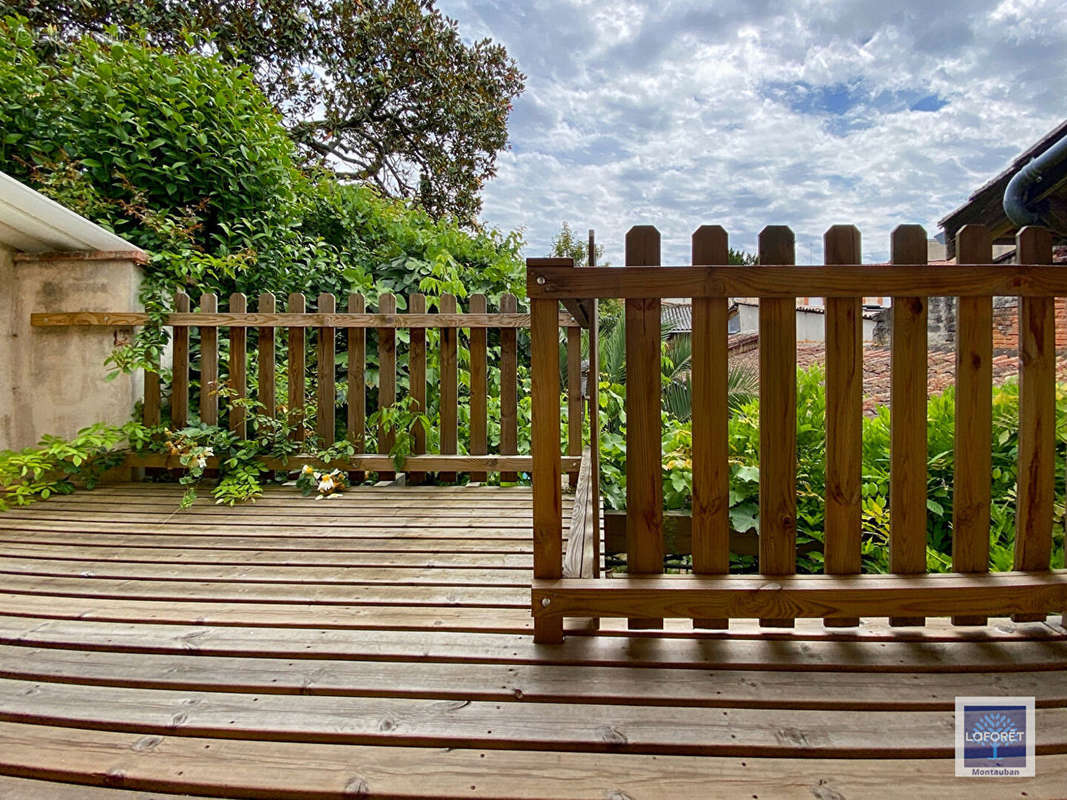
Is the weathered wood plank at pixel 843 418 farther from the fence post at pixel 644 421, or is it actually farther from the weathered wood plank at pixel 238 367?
the weathered wood plank at pixel 238 367

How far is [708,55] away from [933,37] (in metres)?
3.13

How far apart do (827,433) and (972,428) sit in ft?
1.22

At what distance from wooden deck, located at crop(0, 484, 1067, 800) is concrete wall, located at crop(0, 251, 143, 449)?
5.60ft

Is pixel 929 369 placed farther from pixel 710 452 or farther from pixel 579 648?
pixel 579 648

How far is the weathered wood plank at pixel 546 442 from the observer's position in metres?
1.27

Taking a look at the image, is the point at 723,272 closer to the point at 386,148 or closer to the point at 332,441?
the point at 332,441

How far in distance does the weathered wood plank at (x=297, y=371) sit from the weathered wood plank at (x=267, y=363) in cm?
10

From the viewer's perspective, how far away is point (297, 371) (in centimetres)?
313

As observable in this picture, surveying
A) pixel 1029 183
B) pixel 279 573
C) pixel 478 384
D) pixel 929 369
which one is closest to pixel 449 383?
pixel 478 384

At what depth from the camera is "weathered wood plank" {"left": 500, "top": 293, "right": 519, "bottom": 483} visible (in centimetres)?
315

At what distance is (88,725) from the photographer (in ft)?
3.39

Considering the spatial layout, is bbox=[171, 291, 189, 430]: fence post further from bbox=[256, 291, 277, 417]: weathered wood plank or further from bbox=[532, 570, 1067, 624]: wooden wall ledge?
bbox=[532, 570, 1067, 624]: wooden wall ledge

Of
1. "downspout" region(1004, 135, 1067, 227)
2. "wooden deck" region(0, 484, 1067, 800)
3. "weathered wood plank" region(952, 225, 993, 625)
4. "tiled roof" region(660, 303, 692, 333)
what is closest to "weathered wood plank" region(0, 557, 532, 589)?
"wooden deck" region(0, 484, 1067, 800)

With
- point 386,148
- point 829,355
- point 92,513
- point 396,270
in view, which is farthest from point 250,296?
point 386,148
